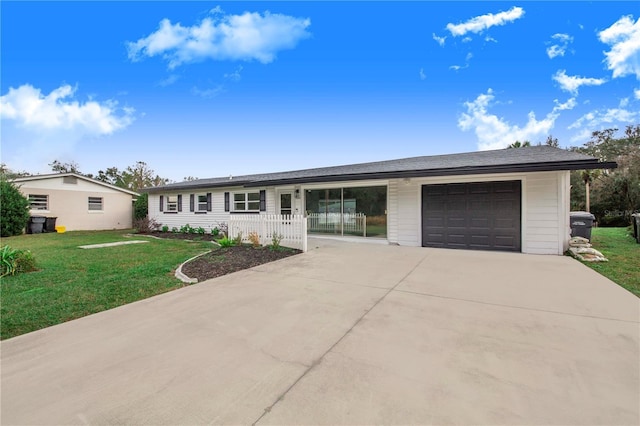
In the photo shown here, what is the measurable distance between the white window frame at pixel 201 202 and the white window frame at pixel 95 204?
8.25 meters

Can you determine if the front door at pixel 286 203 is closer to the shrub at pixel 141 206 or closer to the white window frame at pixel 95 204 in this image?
the shrub at pixel 141 206

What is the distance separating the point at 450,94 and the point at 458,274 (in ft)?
34.6

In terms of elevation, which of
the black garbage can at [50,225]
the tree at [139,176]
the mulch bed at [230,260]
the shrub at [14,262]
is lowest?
the mulch bed at [230,260]

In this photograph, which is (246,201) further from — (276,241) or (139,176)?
(139,176)

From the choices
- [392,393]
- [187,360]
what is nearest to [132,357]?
[187,360]

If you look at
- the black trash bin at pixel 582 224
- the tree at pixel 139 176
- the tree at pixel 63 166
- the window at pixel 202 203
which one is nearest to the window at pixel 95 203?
the window at pixel 202 203

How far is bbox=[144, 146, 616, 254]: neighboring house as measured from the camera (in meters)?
7.72

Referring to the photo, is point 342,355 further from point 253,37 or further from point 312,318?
point 253,37

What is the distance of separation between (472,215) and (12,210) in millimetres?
21169

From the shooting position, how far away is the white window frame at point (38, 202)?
50.1 ft

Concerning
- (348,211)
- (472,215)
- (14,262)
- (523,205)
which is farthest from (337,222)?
(14,262)

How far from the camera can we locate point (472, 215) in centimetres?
867

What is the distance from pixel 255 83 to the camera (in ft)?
41.8

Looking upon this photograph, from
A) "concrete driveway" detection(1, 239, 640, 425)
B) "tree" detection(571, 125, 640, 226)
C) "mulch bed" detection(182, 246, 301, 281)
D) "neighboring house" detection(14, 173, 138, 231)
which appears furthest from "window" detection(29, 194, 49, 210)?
"tree" detection(571, 125, 640, 226)
